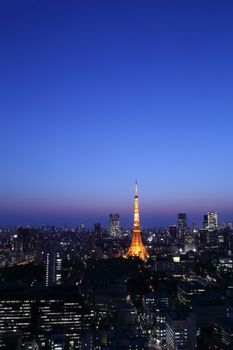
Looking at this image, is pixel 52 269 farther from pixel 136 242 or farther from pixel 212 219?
pixel 212 219

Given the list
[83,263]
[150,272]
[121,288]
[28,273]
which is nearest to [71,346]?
[121,288]

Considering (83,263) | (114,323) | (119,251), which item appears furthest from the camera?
(119,251)

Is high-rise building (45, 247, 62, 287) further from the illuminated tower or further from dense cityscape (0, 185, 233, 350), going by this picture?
the illuminated tower

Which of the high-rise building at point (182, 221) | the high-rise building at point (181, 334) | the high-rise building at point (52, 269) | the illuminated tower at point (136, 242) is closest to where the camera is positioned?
the high-rise building at point (181, 334)

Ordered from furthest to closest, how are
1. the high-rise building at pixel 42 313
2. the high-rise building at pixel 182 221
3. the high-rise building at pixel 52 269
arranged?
the high-rise building at pixel 182 221 → the high-rise building at pixel 52 269 → the high-rise building at pixel 42 313

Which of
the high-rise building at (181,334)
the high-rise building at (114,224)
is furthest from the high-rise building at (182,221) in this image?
the high-rise building at (181,334)

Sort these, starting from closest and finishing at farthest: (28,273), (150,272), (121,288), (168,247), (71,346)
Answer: (71,346)
(121,288)
(28,273)
(150,272)
(168,247)

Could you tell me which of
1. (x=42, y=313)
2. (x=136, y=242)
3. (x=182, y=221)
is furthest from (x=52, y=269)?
(x=182, y=221)

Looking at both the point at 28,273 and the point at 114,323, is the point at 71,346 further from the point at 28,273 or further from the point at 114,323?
the point at 28,273

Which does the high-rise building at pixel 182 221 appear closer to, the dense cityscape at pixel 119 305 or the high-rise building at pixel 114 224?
the high-rise building at pixel 114 224
